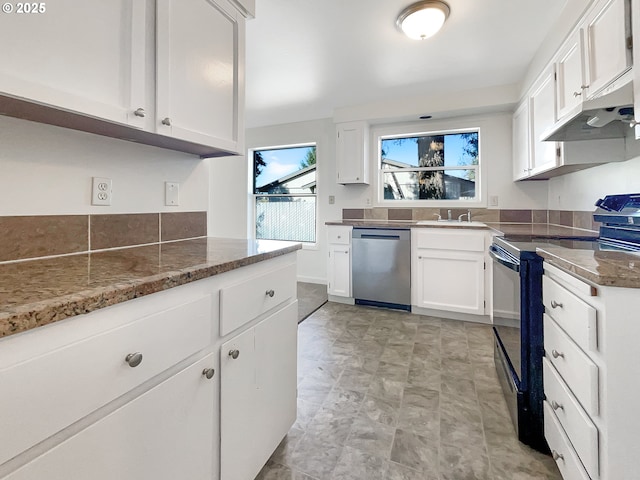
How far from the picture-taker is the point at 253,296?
1081mm

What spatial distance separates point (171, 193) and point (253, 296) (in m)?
0.76

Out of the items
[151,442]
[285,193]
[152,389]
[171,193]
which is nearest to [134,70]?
[171,193]

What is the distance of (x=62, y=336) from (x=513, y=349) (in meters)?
1.82

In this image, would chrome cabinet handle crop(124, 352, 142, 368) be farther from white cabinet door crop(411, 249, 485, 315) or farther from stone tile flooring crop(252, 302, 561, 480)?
white cabinet door crop(411, 249, 485, 315)

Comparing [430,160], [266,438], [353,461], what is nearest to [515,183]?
[430,160]

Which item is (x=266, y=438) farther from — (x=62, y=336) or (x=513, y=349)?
(x=513, y=349)

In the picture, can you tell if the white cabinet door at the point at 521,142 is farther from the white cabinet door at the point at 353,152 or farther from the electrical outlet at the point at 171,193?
the electrical outlet at the point at 171,193

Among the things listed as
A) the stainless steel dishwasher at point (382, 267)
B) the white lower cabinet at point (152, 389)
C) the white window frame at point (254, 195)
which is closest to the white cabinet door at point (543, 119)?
the stainless steel dishwasher at point (382, 267)

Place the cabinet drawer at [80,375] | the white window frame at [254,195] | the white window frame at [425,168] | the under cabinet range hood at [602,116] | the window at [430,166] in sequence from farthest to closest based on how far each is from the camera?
the white window frame at [254,195]
the window at [430,166]
the white window frame at [425,168]
the under cabinet range hood at [602,116]
the cabinet drawer at [80,375]

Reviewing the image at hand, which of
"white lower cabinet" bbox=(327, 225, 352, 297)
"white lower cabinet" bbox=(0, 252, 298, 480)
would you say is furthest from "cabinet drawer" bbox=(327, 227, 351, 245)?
"white lower cabinet" bbox=(0, 252, 298, 480)

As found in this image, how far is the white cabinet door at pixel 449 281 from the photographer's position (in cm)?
287

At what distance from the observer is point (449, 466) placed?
→ 1.28 m

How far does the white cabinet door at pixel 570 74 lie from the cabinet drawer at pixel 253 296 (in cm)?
193

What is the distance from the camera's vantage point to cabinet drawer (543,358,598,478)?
905 millimetres
